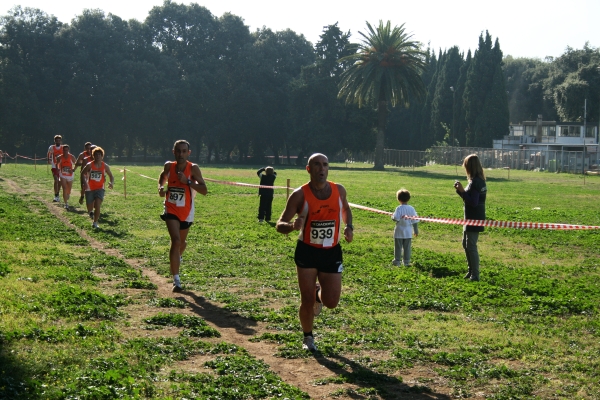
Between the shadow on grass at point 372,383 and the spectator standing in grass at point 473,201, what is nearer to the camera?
the shadow on grass at point 372,383

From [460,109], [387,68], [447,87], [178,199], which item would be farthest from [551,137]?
[178,199]

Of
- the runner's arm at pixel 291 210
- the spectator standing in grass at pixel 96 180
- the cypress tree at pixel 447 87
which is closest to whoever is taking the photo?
the runner's arm at pixel 291 210

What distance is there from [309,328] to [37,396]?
2879 mm

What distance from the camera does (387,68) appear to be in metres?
65.6

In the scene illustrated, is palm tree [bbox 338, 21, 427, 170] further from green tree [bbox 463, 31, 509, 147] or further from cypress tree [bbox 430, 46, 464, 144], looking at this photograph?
cypress tree [bbox 430, 46, 464, 144]

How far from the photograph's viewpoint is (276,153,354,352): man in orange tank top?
7.17 meters

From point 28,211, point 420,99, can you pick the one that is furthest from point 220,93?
point 28,211

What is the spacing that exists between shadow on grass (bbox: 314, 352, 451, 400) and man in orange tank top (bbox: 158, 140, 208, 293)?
3878mm

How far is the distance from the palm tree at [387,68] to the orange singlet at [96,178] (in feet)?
164

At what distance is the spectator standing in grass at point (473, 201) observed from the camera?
11.3 meters

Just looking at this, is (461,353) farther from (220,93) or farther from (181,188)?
(220,93)

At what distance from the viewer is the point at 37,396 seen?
17.7 ft

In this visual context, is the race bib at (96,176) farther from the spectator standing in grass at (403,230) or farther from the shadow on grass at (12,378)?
the shadow on grass at (12,378)

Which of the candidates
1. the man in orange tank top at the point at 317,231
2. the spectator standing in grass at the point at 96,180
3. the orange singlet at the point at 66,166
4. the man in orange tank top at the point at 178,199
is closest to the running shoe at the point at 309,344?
the man in orange tank top at the point at 317,231
